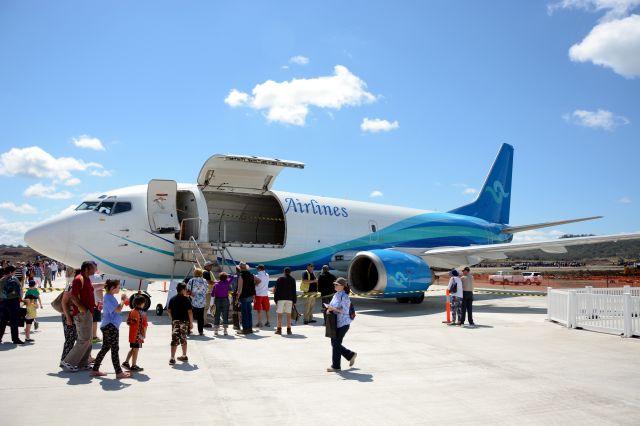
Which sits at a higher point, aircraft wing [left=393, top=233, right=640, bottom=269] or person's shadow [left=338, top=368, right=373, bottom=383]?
aircraft wing [left=393, top=233, right=640, bottom=269]

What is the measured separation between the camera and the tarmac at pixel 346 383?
5273mm

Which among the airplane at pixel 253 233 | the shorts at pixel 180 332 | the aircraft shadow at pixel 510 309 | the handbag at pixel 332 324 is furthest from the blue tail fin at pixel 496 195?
the shorts at pixel 180 332

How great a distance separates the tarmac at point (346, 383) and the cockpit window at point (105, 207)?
172 inches

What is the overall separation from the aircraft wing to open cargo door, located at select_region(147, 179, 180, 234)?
891cm

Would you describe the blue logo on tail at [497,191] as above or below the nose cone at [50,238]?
above

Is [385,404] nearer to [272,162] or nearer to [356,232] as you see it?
[272,162]

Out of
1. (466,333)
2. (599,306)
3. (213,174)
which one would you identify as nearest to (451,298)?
(466,333)

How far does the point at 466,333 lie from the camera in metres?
11.2

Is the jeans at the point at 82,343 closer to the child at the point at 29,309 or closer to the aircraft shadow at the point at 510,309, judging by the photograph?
the child at the point at 29,309

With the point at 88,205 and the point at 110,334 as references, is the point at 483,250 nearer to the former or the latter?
the point at 88,205

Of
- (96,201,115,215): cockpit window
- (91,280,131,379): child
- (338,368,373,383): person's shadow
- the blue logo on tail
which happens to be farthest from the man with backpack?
the blue logo on tail

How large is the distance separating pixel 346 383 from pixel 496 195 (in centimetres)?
2145

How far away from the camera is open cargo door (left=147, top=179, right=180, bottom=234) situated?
48.3ft

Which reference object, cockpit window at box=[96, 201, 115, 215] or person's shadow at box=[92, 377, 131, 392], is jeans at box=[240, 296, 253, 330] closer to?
person's shadow at box=[92, 377, 131, 392]
